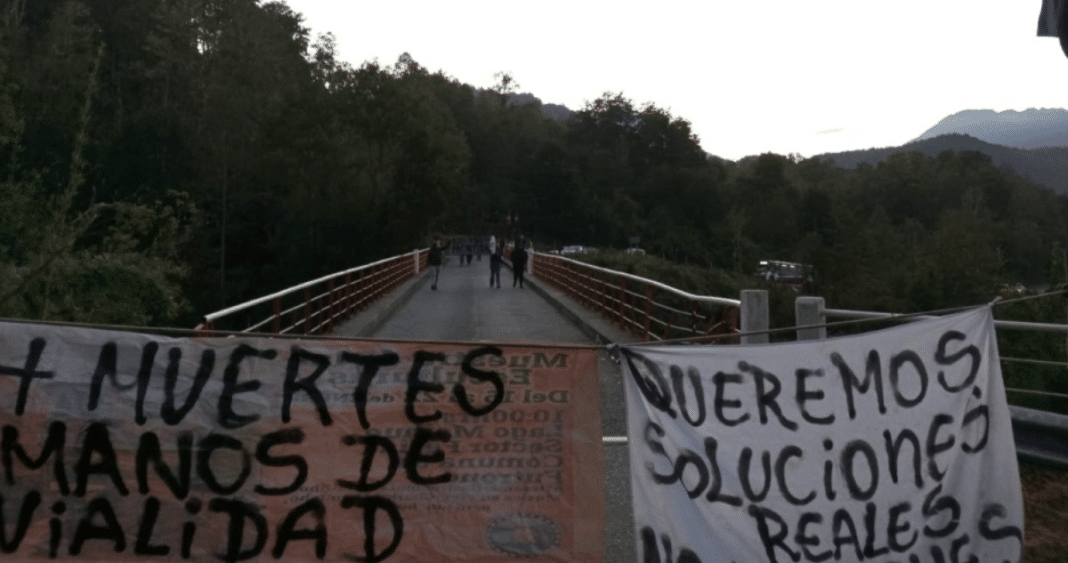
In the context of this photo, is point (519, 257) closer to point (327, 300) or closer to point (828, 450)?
point (327, 300)

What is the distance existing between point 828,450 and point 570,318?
61.5 ft

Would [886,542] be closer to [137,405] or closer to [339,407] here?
[339,407]

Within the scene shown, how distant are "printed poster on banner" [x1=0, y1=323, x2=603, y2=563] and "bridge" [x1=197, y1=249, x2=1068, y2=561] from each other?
12.9 inches

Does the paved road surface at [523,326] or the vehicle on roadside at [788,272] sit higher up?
the vehicle on roadside at [788,272]

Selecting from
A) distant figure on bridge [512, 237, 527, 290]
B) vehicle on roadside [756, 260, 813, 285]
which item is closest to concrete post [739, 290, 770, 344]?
distant figure on bridge [512, 237, 527, 290]

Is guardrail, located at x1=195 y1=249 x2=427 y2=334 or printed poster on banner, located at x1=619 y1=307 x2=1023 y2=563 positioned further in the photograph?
guardrail, located at x1=195 y1=249 x2=427 y2=334

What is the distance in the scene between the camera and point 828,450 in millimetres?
5270

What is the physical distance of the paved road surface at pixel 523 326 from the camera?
7.35 m

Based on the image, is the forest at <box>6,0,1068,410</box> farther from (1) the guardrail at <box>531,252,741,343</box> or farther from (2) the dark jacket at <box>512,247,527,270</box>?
(2) the dark jacket at <box>512,247,527,270</box>

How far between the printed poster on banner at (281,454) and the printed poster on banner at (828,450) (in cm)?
41

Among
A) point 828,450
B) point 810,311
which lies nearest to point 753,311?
point 810,311

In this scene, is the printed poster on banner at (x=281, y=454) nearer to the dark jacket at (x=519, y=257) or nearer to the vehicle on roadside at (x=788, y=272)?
the dark jacket at (x=519, y=257)

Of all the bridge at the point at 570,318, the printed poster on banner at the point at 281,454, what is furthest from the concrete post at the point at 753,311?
the printed poster on banner at the point at 281,454

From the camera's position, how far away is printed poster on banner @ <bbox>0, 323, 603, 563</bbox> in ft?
16.6
